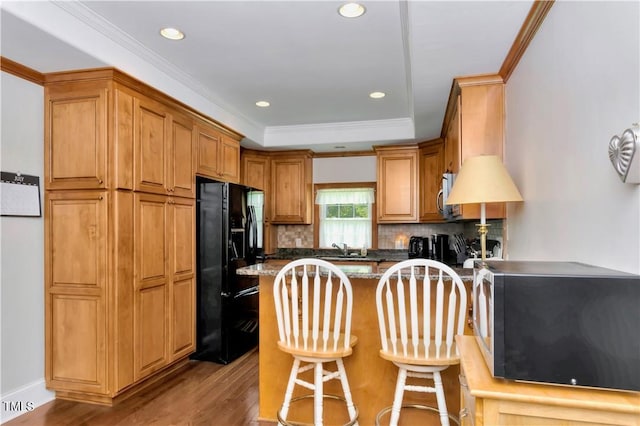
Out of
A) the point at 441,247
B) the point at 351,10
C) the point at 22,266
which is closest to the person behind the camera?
the point at 351,10

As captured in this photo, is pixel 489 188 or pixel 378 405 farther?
pixel 378 405

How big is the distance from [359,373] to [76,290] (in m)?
2.01

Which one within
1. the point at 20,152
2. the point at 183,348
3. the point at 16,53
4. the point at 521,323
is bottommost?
the point at 183,348

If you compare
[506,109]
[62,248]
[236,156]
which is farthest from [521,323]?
[236,156]

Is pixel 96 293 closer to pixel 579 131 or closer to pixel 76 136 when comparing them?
pixel 76 136

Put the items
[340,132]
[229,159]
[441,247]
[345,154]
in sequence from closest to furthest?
[229,159]
[441,247]
[340,132]
[345,154]

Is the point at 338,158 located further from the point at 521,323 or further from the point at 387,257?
the point at 521,323

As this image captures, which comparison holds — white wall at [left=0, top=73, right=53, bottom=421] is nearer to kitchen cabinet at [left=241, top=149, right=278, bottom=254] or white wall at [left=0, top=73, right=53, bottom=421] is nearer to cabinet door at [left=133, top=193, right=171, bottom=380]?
cabinet door at [left=133, top=193, right=171, bottom=380]

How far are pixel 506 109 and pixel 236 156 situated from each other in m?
2.84

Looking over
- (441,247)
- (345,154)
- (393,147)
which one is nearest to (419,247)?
(441,247)

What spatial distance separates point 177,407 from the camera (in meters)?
2.78

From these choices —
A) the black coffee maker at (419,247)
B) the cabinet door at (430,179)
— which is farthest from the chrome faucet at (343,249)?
the cabinet door at (430,179)

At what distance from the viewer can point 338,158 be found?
5723mm

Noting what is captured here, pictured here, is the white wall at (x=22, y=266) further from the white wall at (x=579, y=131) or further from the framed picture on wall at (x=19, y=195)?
the white wall at (x=579, y=131)
